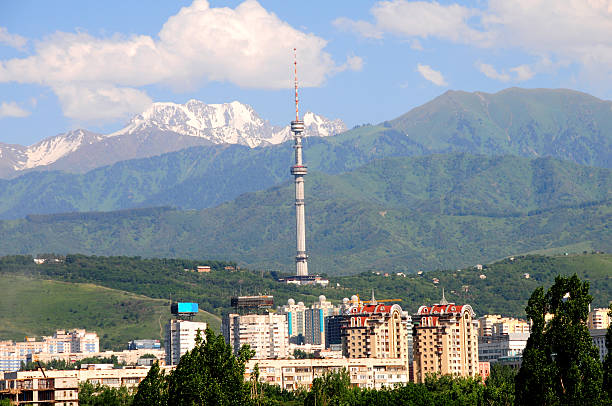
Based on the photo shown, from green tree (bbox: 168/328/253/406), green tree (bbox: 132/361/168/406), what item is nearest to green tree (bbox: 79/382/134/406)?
green tree (bbox: 132/361/168/406)

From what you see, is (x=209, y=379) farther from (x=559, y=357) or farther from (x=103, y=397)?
(x=103, y=397)

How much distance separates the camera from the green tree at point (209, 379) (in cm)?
11144

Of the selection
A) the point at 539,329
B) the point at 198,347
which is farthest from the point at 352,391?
the point at 539,329

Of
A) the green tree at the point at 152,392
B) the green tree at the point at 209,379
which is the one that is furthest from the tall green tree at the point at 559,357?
the green tree at the point at 152,392

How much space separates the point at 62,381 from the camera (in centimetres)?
14875

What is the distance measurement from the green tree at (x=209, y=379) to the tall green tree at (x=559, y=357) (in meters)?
28.3

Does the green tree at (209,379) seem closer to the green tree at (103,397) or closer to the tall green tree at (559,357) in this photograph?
the tall green tree at (559,357)

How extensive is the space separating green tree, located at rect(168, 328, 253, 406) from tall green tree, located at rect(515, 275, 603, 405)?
28.3m

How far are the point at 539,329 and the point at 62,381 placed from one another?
7034 centimetres

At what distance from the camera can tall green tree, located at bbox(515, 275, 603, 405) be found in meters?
94.7

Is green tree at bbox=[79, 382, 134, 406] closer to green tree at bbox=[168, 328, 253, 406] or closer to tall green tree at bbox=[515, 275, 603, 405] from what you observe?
green tree at bbox=[168, 328, 253, 406]

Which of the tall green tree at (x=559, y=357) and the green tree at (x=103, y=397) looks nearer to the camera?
the tall green tree at (x=559, y=357)

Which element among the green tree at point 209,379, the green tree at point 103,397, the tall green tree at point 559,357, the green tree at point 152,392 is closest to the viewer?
Answer: the tall green tree at point 559,357

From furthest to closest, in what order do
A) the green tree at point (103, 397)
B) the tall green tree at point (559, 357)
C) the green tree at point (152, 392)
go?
the green tree at point (103, 397)
the green tree at point (152, 392)
the tall green tree at point (559, 357)
